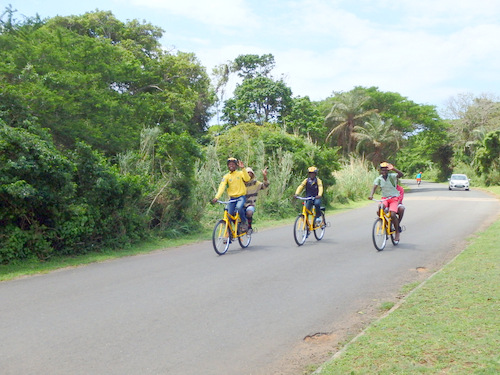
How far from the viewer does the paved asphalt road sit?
4.57 meters

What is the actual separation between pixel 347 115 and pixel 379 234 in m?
43.3

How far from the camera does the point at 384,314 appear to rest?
596cm

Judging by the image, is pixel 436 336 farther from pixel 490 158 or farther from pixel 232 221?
pixel 490 158

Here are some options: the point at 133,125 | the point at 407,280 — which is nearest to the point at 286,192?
the point at 133,125

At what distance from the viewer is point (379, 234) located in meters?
10.9

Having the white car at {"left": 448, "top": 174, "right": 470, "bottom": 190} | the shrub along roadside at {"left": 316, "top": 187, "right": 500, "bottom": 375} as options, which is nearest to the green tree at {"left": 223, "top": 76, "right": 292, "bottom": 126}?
the white car at {"left": 448, "top": 174, "right": 470, "bottom": 190}

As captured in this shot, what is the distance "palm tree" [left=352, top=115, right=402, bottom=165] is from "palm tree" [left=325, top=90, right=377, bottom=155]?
1.18m

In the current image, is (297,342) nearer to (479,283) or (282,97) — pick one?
(479,283)

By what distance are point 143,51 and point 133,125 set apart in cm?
1799

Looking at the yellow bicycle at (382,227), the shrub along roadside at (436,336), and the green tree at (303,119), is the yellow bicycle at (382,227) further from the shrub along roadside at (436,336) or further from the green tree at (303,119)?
the green tree at (303,119)

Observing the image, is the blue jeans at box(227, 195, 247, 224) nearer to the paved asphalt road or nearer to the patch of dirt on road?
the paved asphalt road

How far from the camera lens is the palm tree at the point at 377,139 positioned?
49.4 m

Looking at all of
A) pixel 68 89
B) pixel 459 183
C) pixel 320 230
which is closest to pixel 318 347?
pixel 320 230

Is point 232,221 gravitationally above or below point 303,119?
below
